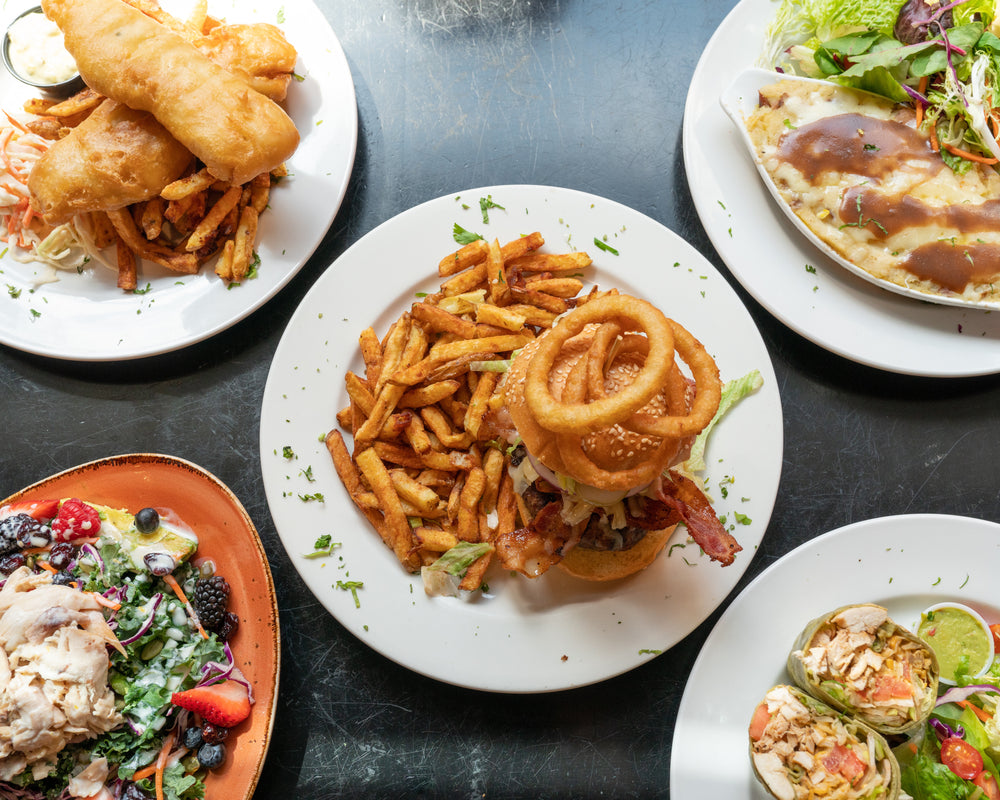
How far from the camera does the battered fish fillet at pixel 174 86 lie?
267 cm

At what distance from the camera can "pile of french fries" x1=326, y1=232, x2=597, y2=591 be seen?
268cm

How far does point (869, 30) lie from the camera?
3002 mm

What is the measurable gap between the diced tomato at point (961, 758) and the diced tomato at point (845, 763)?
454mm

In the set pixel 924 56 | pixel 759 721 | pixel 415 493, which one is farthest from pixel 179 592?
pixel 924 56

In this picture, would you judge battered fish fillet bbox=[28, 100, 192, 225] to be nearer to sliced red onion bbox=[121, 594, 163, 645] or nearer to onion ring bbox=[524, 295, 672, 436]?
sliced red onion bbox=[121, 594, 163, 645]

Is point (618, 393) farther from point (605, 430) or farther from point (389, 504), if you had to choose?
point (389, 504)

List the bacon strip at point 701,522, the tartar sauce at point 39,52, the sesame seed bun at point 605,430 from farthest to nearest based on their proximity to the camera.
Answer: the tartar sauce at point 39,52 < the bacon strip at point 701,522 < the sesame seed bun at point 605,430

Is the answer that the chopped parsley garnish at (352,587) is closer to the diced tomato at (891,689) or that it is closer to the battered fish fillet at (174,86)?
the battered fish fillet at (174,86)

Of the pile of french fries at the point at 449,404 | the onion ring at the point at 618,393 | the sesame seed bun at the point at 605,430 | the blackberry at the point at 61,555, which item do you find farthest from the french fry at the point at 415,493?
the blackberry at the point at 61,555

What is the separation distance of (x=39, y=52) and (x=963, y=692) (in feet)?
14.9

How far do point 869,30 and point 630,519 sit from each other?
2328 mm

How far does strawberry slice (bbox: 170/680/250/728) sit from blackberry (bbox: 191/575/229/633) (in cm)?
23

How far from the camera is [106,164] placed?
108 inches

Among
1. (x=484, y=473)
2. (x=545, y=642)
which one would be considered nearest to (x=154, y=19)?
(x=484, y=473)
